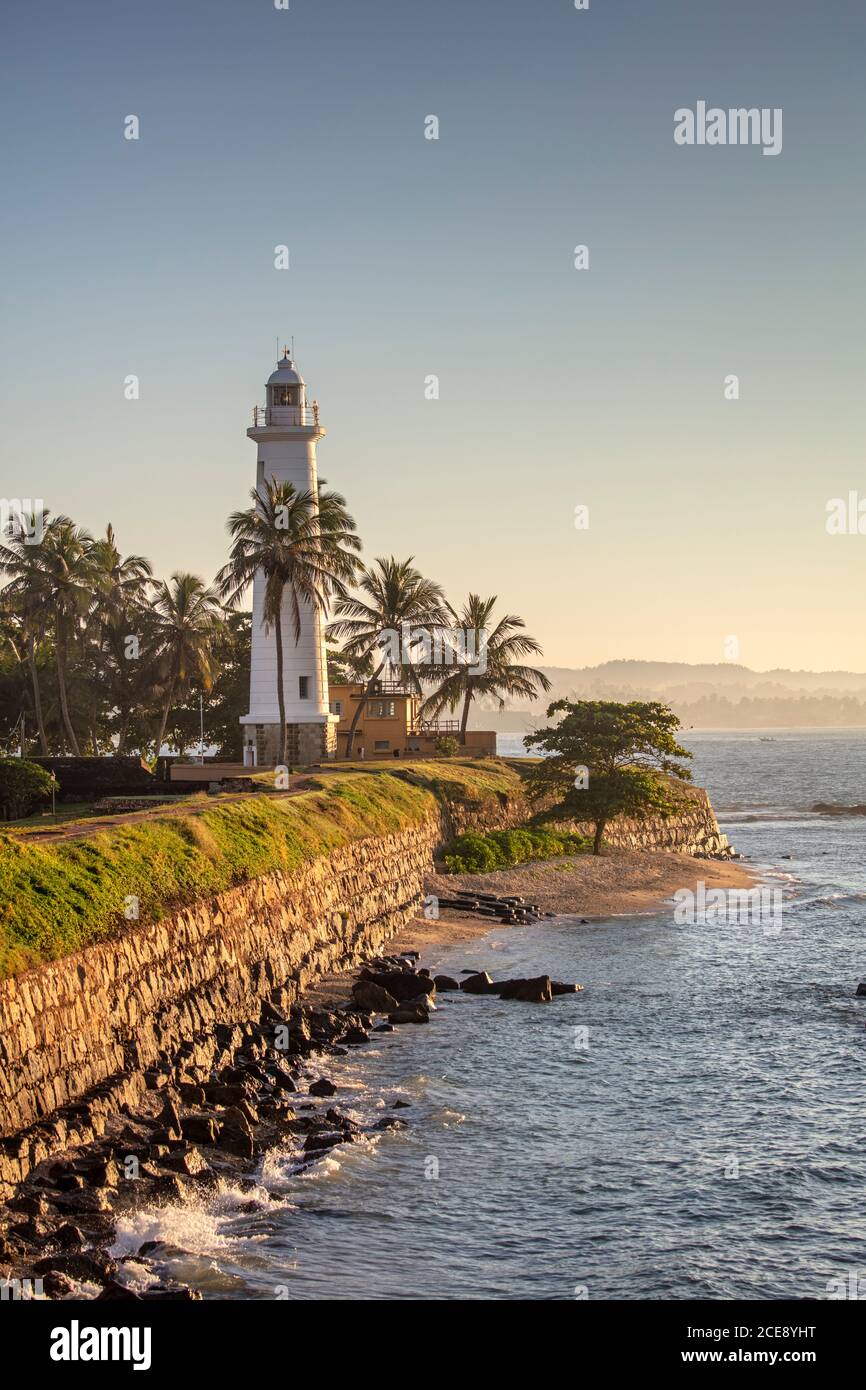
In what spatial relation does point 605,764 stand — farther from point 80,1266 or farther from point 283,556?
point 80,1266

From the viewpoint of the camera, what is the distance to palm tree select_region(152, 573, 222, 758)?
67312 millimetres

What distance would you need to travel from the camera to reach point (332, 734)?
198 ft

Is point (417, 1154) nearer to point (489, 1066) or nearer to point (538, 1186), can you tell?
point (538, 1186)

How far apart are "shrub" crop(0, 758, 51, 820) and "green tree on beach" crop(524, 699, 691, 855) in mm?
20985

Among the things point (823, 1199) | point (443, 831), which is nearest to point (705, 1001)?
point (823, 1199)

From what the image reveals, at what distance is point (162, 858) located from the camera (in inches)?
1062

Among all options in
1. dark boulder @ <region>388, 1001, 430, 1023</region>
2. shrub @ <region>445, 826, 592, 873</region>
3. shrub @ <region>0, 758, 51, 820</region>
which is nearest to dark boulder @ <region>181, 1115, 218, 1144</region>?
dark boulder @ <region>388, 1001, 430, 1023</region>

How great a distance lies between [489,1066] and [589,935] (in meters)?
16.9

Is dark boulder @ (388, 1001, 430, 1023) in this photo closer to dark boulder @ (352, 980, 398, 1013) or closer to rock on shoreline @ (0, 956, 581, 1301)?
rock on shoreline @ (0, 956, 581, 1301)

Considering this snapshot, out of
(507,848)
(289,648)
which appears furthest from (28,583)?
(507,848)

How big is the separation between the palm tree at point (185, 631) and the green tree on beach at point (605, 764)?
18574 millimetres

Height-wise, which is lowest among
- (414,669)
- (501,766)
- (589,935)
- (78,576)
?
(589,935)

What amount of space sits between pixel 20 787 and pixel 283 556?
16.2 m

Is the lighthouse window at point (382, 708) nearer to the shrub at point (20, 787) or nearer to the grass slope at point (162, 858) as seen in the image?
the grass slope at point (162, 858)
